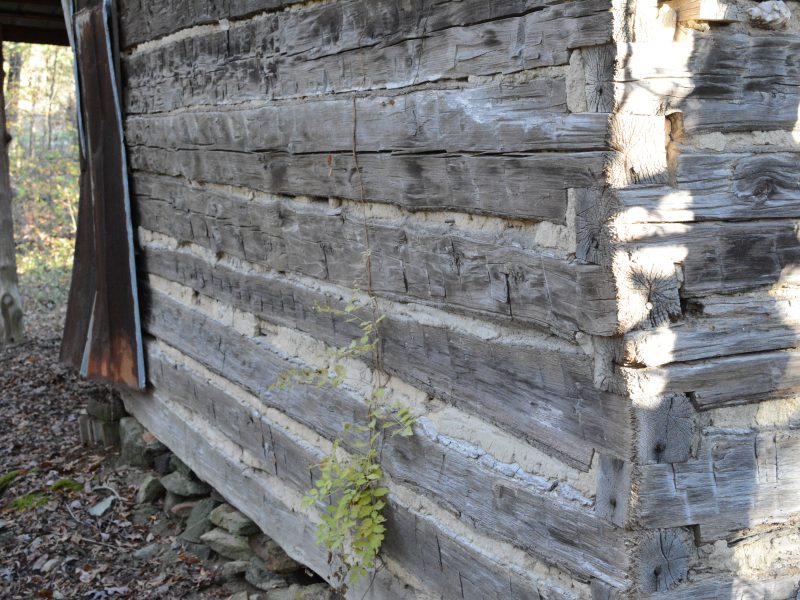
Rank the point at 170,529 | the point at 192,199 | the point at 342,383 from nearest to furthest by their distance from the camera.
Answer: the point at 342,383
the point at 192,199
the point at 170,529

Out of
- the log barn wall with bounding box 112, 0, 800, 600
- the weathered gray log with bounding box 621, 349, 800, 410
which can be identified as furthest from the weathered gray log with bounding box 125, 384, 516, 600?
the weathered gray log with bounding box 621, 349, 800, 410

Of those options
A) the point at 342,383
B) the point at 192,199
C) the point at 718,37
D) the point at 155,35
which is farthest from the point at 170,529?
the point at 718,37

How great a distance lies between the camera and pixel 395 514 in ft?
10.1

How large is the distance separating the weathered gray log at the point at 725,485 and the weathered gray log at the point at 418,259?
0.43 meters

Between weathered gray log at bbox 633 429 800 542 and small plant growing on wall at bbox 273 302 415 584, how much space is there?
1.00m

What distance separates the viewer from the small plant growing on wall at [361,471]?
3068 millimetres

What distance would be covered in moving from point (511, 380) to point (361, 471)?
91 cm

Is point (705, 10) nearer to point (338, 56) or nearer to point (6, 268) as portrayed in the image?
point (338, 56)

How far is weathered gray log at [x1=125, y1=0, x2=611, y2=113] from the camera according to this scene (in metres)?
2.18

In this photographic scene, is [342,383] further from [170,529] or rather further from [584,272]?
[170,529]

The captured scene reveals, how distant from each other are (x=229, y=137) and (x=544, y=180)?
2.19 metres

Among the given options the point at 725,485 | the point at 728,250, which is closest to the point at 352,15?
the point at 728,250

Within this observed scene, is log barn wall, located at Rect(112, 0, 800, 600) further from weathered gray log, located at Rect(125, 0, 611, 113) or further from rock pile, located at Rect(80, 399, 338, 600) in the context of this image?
rock pile, located at Rect(80, 399, 338, 600)

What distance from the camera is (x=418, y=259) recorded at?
9.28ft
